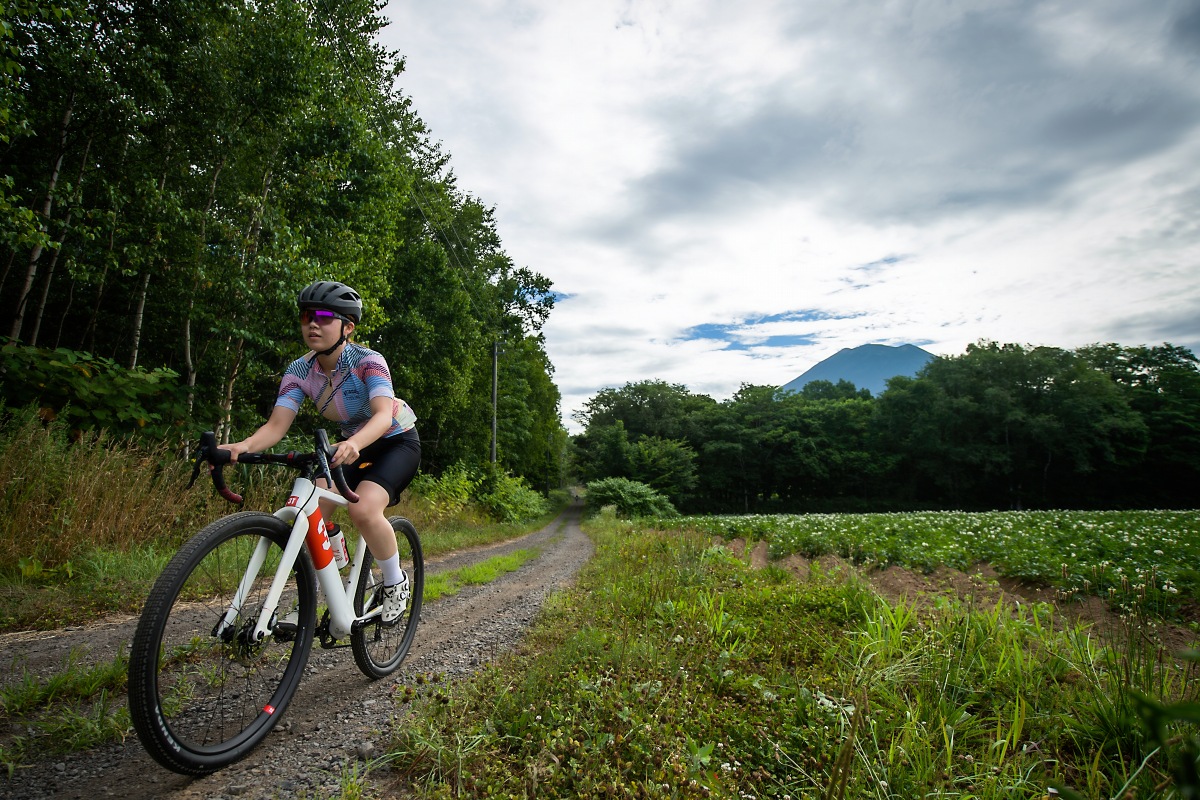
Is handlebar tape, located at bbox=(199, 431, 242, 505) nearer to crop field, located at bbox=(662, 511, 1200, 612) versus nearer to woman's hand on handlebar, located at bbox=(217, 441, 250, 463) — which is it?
woman's hand on handlebar, located at bbox=(217, 441, 250, 463)

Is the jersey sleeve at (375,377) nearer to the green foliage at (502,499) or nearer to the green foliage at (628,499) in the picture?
the green foliage at (502,499)

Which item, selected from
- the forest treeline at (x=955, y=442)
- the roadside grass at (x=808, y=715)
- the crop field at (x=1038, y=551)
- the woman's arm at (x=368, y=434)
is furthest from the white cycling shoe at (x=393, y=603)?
the forest treeline at (x=955, y=442)

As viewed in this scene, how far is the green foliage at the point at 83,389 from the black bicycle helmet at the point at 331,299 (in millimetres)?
5169

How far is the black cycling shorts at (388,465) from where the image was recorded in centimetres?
328

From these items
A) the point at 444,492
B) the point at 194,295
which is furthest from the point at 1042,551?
the point at 194,295

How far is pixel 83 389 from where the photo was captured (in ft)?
21.2

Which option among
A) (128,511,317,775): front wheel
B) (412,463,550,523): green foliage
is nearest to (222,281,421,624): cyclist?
(128,511,317,775): front wheel

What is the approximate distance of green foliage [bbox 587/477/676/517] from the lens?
31.0m

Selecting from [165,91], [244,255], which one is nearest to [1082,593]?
[244,255]

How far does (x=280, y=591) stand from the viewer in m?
2.58

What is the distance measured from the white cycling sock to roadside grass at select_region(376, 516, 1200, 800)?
72 centimetres

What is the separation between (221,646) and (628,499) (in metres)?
29.5

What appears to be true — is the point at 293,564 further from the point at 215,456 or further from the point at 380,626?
the point at 380,626

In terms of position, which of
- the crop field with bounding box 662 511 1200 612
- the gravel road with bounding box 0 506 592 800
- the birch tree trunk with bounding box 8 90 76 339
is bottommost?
the gravel road with bounding box 0 506 592 800
